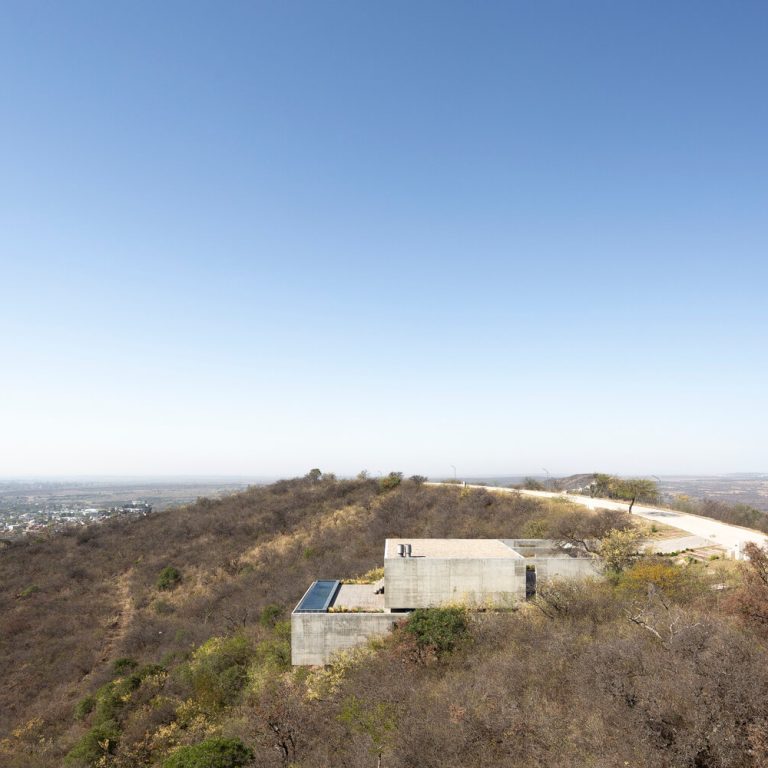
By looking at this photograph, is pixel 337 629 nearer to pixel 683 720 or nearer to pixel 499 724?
pixel 499 724

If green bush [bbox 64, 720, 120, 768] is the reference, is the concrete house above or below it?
above

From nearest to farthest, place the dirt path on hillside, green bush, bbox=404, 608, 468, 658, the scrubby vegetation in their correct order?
the scrubby vegetation, green bush, bbox=404, 608, 468, 658, the dirt path on hillside

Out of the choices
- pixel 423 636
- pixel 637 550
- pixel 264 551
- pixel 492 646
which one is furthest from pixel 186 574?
pixel 637 550

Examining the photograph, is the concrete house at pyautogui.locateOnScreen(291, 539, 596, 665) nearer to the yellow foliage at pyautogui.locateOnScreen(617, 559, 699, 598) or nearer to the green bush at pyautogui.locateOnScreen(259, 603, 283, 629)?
the green bush at pyautogui.locateOnScreen(259, 603, 283, 629)

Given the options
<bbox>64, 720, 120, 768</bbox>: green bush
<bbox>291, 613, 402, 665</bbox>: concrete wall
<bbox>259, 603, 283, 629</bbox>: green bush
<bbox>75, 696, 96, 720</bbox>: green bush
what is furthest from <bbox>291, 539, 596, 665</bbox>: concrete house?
<bbox>75, 696, 96, 720</bbox>: green bush

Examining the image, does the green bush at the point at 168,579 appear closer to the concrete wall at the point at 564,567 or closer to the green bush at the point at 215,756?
the green bush at the point at 215,756

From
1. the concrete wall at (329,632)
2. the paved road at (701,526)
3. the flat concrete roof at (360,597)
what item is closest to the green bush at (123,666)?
the concrete wall at (329,632)
